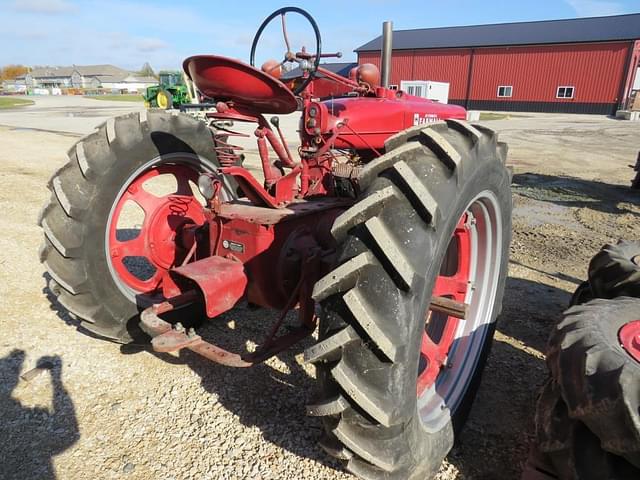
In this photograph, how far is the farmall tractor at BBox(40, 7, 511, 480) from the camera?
4.96ft

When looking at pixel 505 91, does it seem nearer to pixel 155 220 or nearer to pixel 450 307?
pixel 155 220

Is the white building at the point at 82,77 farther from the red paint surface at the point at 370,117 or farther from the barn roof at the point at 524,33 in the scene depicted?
→ the red paint surface at the point at 370,117

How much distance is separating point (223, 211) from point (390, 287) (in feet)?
4.51

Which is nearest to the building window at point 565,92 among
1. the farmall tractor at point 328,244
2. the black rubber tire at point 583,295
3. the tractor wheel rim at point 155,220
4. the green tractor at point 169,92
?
the green tractor at point 169,92

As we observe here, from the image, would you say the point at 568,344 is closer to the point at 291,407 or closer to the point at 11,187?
the point at 291,407

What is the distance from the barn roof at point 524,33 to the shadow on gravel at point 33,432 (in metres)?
37.3

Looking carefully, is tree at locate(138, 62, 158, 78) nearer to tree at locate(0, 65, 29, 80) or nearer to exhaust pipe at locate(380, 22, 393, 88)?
tree at locate(0, 65, 29, 80)

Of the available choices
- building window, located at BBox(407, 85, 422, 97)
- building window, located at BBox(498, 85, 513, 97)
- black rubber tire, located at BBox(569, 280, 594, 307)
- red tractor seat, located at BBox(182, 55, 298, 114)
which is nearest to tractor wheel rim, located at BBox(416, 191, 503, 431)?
black rubber tire, located at BBox(569, 280, 594, 307)

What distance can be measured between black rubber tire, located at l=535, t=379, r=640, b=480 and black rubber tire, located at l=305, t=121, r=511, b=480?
498 mm

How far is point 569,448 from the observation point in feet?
5.35

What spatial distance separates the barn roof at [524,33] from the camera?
105ft

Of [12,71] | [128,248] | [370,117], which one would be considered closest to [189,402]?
[128,248]

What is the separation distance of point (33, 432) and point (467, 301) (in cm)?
240

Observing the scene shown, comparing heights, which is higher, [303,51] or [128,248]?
[303,51]
